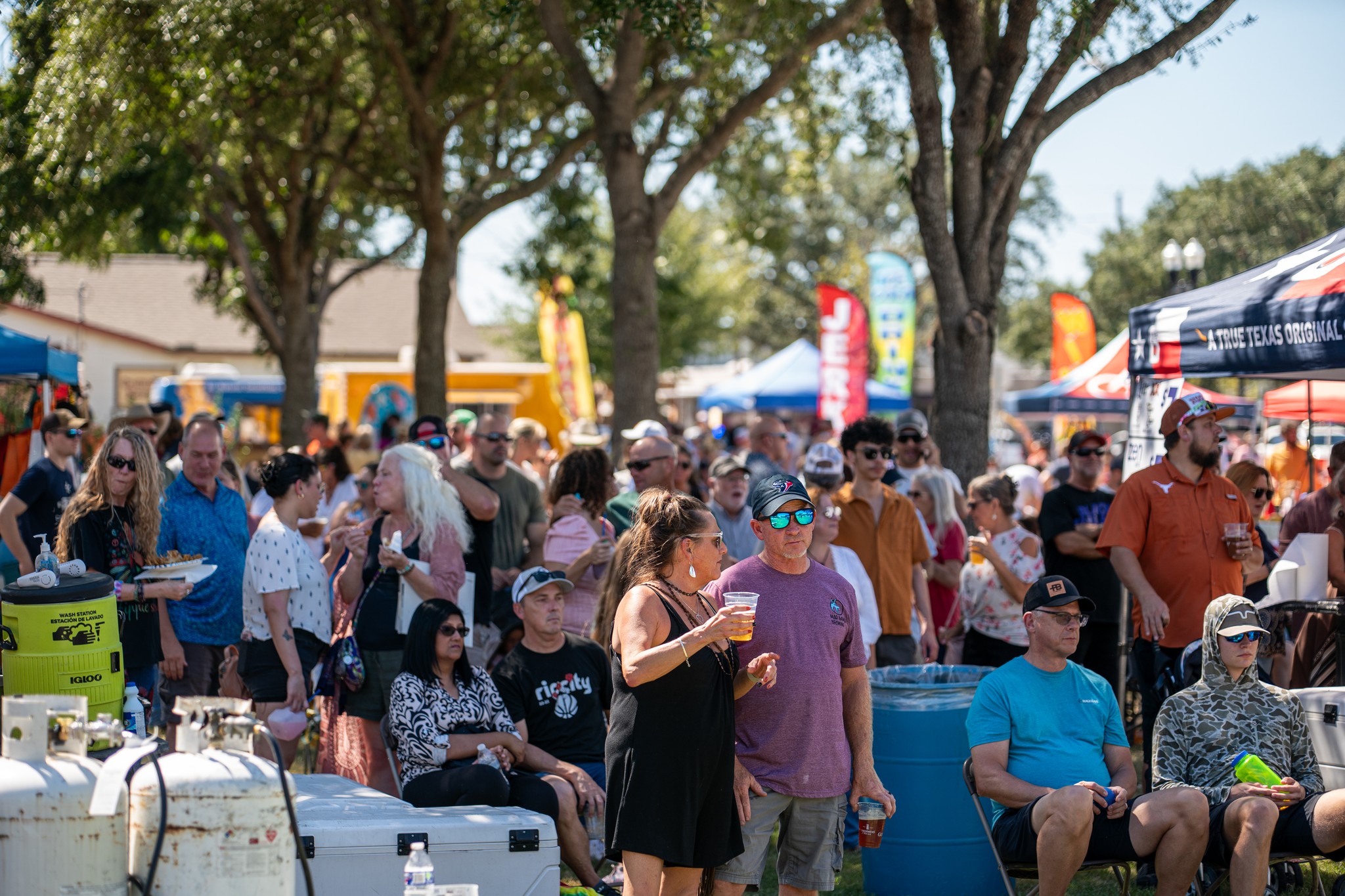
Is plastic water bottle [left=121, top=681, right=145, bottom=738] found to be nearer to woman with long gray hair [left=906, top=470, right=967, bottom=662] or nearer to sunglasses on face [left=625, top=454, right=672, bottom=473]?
sunglasses on face [left=625, top=454, right=672, bottom=473]

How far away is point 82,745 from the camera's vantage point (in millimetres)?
2965

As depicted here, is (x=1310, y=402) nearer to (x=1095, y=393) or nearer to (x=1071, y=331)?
(x=1095, y=393)

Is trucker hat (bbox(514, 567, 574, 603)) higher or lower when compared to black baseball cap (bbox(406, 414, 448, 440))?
lower

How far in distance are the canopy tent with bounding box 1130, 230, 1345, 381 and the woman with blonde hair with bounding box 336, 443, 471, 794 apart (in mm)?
3878

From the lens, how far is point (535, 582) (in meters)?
5.39

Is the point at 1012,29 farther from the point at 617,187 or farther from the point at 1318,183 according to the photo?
the point at 1318,183

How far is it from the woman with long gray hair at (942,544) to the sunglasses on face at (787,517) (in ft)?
12.1

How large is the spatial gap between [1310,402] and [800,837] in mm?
6367

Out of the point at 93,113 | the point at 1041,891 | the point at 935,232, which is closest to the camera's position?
the point at 1041,891

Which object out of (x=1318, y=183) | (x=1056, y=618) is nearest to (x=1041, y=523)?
(x=1056, y=618)

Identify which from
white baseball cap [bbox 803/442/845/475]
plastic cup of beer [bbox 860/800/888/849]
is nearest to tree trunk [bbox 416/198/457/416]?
white baseball cap [bbox 803/442/845/475]

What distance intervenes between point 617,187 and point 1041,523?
5.06 meters

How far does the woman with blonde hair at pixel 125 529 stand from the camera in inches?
211

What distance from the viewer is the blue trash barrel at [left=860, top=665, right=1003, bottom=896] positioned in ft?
17.3
